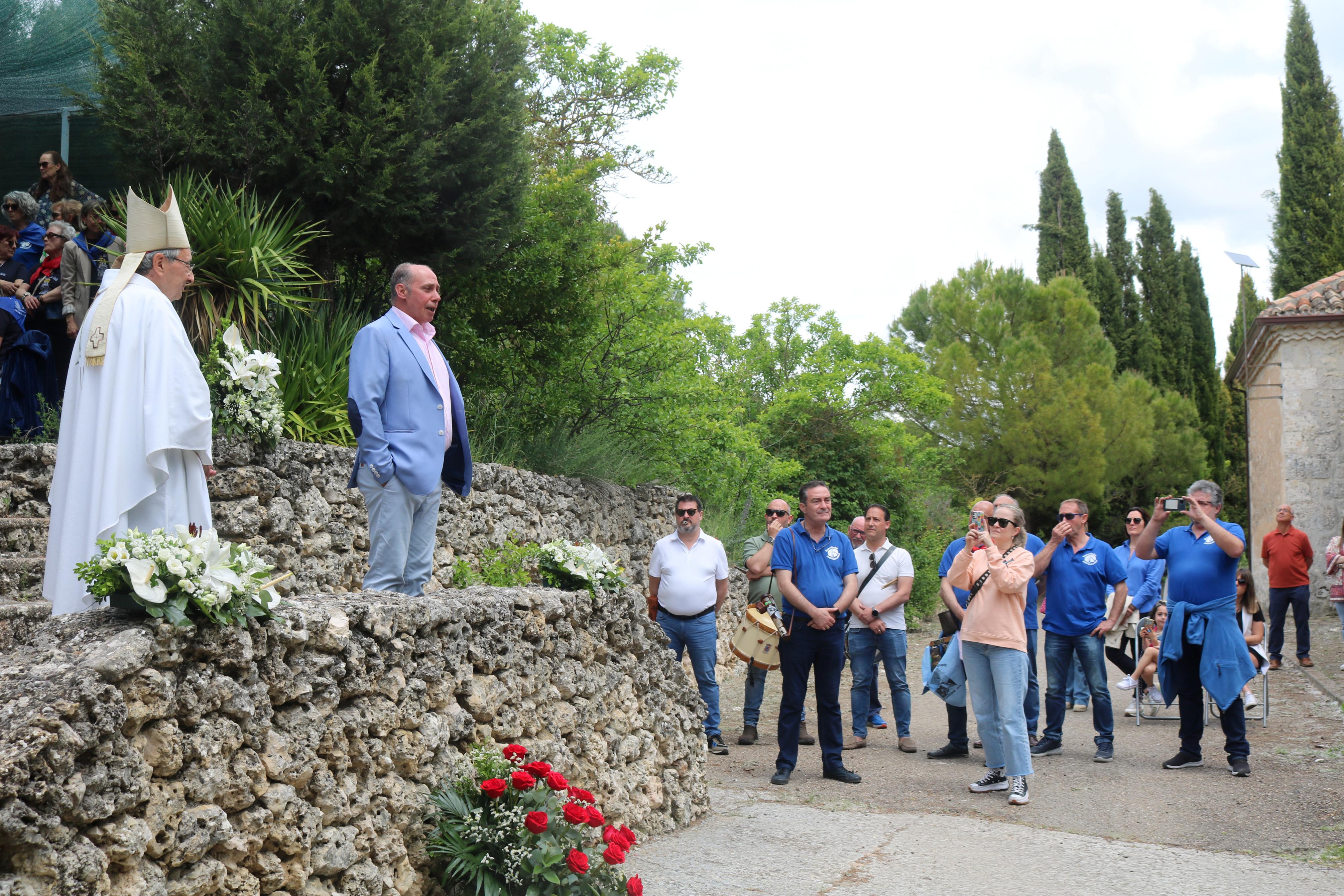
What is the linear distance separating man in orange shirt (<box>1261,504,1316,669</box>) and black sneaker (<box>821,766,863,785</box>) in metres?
8.89

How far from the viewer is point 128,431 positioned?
4031 millimetres

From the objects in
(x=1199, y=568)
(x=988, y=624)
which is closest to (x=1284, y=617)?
(x=1199, y=568)

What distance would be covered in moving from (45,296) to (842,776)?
6.58 meters

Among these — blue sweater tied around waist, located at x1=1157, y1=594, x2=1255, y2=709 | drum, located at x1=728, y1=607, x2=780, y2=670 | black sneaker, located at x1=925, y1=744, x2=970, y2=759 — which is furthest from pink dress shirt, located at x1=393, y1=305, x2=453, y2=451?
blue sweater tied around waist, located at x1=1157, y1=594, x2=1255, y2=709

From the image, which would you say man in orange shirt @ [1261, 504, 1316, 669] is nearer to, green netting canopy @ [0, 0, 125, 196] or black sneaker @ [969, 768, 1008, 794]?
black sneaker @ [969, 768, 1008, 794]

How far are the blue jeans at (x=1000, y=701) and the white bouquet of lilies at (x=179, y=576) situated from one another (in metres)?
5.05

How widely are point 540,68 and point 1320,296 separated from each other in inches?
591

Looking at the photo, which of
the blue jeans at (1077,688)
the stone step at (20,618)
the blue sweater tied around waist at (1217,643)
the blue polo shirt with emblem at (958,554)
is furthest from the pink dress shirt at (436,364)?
the blue jeans at (1077,688)

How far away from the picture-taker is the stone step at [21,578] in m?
5.21

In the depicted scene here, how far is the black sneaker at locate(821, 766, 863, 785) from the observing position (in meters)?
7.30

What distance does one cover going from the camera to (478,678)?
468 centimetres

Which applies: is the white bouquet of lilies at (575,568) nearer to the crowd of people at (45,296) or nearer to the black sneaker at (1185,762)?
the crowd of people at (45,296)

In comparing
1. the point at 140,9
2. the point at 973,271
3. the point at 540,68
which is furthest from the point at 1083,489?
the point at 140,9

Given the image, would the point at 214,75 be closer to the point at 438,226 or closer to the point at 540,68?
the point at 438,226
